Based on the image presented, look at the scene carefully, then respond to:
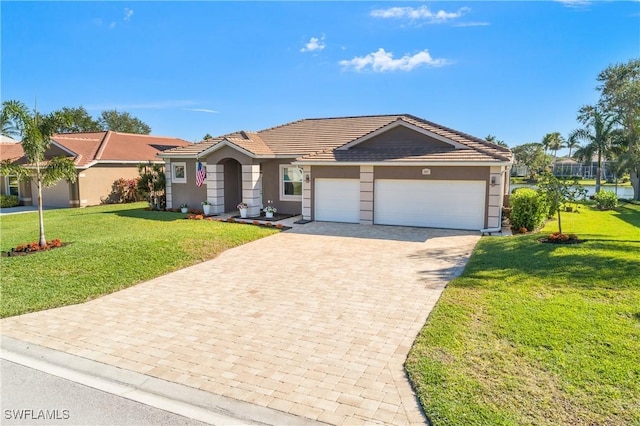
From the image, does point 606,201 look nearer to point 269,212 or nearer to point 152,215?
point 269,212

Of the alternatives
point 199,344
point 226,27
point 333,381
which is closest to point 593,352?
point 333,381

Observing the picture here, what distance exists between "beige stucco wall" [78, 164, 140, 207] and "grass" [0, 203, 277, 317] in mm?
7621

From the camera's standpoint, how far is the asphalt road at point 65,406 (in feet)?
15.2

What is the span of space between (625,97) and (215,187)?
3877 cm

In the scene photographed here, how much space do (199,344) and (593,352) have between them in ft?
18.8

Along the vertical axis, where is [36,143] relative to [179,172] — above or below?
above

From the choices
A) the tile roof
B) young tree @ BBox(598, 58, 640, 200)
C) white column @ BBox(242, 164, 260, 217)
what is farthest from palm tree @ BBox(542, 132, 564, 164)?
white column @ BBox(242, 164, 260, 217)

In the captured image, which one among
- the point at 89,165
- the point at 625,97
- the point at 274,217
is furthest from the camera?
the point at 625,97

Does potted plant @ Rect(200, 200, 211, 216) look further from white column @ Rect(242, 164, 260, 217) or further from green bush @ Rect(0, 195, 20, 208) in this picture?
green bush @ Rect(0, 195, 20, 208)

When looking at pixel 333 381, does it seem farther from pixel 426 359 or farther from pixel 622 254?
pixel 622 254

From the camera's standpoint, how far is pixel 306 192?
63.4 ft

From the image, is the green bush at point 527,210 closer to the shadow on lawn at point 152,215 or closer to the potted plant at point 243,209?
the potted plant at point 243,209

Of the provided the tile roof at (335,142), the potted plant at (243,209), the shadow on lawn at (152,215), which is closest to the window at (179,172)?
the tile roof at (335,142)

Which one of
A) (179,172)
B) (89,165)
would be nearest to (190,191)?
(179,172)
